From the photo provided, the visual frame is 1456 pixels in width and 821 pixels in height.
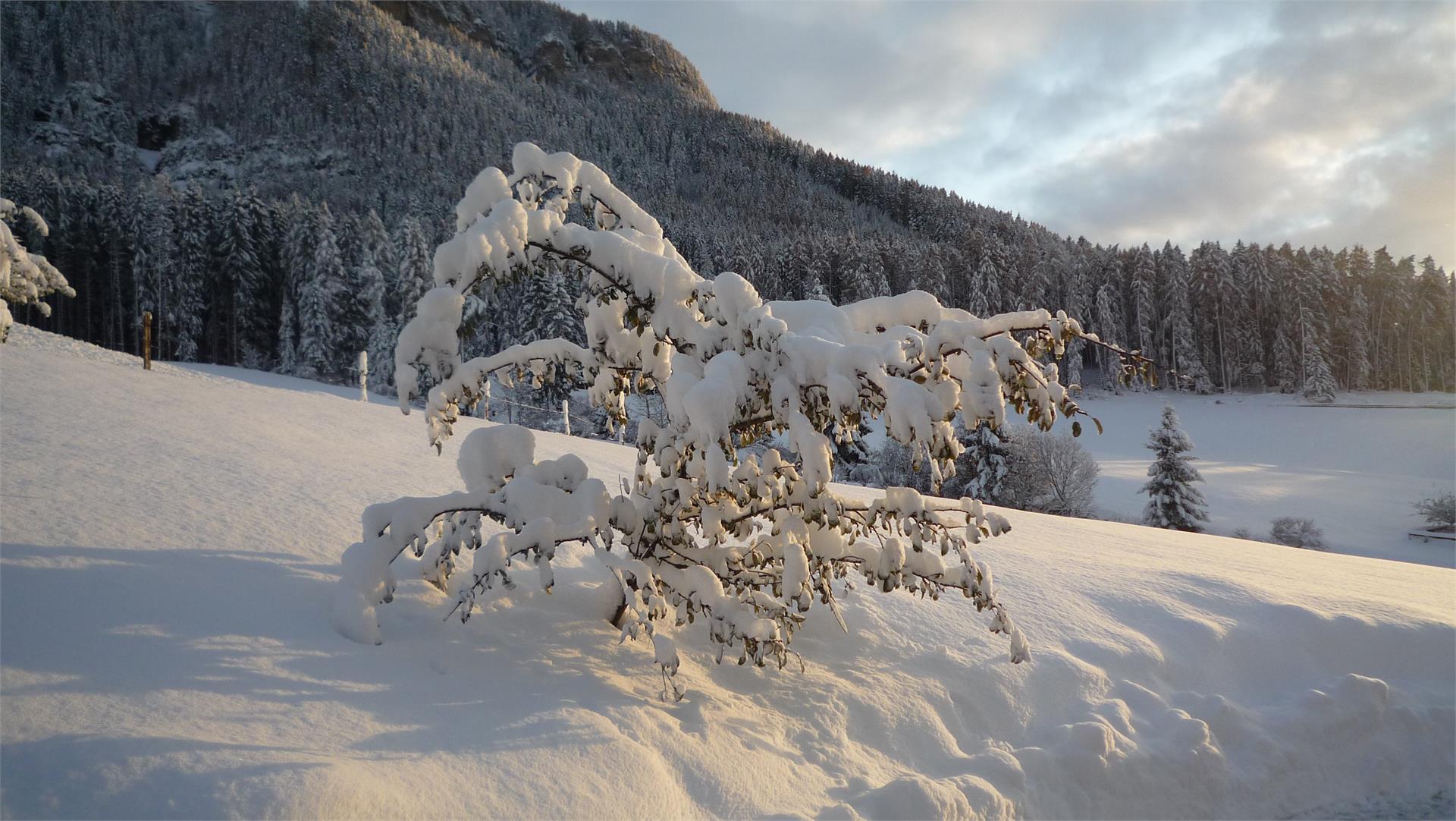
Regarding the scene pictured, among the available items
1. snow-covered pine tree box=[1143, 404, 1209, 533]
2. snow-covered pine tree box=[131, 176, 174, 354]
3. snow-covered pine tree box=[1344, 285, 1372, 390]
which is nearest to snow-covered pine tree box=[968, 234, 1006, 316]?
snow-covered pine tree box=[1344, 285, 1372, 390]

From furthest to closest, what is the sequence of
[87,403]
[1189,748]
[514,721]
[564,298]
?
[564,298]
[87,403]
[1189,748]
[514,721]

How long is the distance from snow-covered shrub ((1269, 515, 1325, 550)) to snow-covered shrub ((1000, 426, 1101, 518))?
18.9 feet

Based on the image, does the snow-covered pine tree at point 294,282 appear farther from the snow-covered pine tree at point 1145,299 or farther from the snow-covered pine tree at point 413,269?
the snow-covered pine tree at point 1145,299

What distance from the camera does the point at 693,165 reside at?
151 meters

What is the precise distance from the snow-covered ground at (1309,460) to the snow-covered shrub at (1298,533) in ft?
2.12

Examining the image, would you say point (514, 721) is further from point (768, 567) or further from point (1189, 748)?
point (1189, 748)

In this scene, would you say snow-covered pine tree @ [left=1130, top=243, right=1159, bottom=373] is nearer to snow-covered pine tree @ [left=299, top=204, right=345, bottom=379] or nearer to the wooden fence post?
snow-covered pine tree @ [left=299, top=204, right=345, bottom=379]

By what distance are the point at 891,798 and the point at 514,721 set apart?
6.04ft

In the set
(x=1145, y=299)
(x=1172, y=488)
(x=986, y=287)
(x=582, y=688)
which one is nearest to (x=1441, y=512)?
(x=1172, y=488)

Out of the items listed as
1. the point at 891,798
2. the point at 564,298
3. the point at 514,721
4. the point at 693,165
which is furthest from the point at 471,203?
the point at 693,165

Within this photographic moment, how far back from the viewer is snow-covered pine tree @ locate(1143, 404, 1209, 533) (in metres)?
25.7

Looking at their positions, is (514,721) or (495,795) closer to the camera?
(495,795)

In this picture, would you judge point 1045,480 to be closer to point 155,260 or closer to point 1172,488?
point 1172,488

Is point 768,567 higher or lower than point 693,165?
lower
